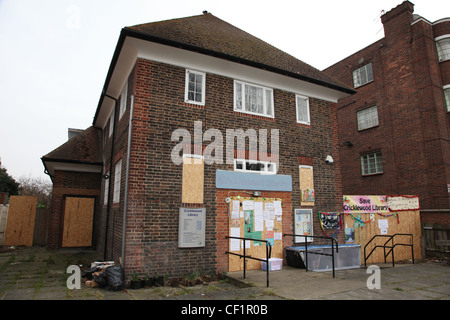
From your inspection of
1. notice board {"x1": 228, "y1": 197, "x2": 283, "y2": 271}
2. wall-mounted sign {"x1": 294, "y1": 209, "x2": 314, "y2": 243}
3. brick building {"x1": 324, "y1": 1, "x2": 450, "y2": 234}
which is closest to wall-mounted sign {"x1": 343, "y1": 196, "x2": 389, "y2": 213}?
wall-mounted sign {"x1": 294, "y1": 209, "x2": 314, "y2": 243}

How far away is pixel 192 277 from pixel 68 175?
9.67 meters

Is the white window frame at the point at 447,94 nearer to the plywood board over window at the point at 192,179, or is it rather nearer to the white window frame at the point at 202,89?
the white window frame at the point at 202,89

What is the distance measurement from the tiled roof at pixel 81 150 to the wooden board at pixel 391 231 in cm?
1174

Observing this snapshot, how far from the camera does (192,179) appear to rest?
8.48 m

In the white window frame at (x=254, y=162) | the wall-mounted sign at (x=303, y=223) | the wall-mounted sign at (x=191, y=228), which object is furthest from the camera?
the wall-mounted sign at (x=303, y=223)

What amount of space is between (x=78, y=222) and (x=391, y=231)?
541 inches

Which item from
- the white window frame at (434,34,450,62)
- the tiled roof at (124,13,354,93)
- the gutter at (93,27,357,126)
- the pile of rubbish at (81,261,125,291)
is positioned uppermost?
the white window frame at (434,34,450,62)

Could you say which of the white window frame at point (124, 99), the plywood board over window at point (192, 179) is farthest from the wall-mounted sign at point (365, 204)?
the white window frame at point (124, 99)

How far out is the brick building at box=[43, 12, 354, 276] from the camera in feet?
25.8

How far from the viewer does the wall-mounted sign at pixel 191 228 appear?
803cm

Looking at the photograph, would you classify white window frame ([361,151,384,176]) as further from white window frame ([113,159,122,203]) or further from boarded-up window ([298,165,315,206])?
white window frame ([113,159,122,203])

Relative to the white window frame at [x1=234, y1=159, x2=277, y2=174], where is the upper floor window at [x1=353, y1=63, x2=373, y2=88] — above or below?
above

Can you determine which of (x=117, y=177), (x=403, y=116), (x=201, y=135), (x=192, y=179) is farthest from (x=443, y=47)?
(x=117, y=177)

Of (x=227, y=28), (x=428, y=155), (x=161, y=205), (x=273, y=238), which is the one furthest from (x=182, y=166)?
(x=428, y=155)
